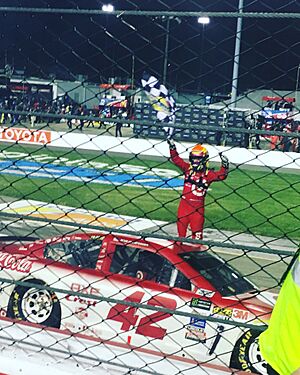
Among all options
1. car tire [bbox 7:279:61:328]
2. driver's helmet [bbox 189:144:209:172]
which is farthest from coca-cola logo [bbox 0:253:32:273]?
driver's helmet [bbox 189:144:209:172]

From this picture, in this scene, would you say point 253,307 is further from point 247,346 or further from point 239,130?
point 239,130

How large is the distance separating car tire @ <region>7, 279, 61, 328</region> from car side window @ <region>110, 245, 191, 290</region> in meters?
0.55

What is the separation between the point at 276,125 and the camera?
14.1 feet

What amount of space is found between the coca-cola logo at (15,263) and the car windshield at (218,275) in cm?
126

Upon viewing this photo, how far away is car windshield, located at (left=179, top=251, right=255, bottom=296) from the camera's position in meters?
4.54

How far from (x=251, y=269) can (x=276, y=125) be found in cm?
316

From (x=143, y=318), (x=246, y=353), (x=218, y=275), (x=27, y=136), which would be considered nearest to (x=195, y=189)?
(x=218, y=275)

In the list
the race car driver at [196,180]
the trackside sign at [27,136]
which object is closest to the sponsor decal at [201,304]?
the trackside sign at [27,136]

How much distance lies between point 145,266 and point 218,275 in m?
0.60

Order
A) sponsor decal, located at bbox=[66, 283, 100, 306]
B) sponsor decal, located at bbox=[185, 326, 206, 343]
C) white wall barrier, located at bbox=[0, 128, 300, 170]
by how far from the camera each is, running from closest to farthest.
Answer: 1. white wall barrier, located at bbox=[0, 128, 300, 170]
2. sponsor decal, located at bbox=[185, 326, 206, 343]
3. sponsor decal, located at bbox=[66, 283, 100, 306]

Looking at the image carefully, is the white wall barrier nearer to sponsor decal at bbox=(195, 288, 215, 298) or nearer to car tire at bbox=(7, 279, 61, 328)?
sponsor decal at bbox=(195, 288, 215, 298)

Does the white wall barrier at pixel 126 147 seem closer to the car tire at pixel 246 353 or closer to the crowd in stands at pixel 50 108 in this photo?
the crowd in stands at pixel 50 108

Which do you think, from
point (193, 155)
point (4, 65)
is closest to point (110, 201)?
point (193, 155)

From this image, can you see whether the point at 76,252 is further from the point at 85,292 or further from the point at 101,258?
the point at 85,292
